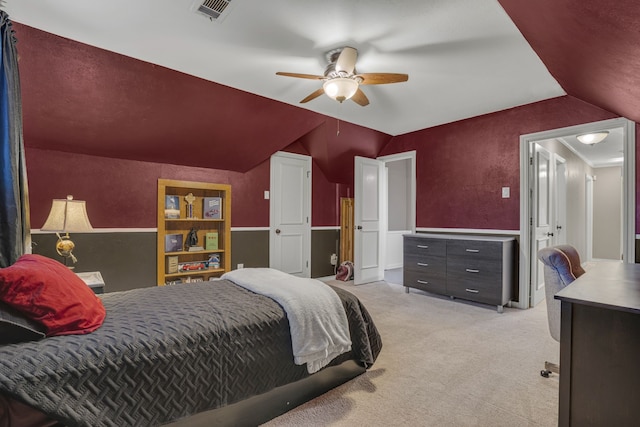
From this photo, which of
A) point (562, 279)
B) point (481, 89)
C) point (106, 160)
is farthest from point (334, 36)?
point (106, 160)

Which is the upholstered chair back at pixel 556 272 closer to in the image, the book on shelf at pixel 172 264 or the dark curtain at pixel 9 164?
the dark curtain at pixel 9 164

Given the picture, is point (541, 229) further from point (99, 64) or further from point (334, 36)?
point (99, 64)

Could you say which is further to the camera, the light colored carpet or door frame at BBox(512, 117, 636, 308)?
door frame at BBox(512, 117, 636, 308)

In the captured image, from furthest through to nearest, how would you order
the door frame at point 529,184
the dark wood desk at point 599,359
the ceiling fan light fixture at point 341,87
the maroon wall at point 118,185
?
the maroon wall at point 118,185 < the door frame at point 529,184 < the ceiling fan light fixture at point 341,87 < the dark wood desk at point 599,359

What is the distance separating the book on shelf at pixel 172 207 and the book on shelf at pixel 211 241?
470 mm

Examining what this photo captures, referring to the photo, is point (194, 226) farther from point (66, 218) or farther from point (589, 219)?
point (589, 219)

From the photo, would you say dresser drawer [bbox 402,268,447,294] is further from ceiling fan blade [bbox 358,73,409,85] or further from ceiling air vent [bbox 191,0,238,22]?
ceiling air vent [bbox 191,0,238,22]

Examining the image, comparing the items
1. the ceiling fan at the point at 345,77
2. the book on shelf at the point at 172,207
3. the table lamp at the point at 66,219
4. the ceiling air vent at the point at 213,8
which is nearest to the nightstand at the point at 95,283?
the table lamp at the point at 66,219

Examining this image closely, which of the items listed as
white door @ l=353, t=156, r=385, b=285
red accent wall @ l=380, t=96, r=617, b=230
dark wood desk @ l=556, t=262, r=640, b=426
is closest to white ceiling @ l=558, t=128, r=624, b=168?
red accent wall @ l=380, t=96, r=617, b=230

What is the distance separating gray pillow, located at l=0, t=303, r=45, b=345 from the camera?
1.22 m

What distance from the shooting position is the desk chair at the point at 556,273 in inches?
73.1

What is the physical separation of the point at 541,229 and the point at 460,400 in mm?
2963

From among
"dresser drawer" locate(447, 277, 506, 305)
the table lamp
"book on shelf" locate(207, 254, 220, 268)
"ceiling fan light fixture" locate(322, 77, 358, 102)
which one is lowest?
"dresser drawer" locate(447, 277, 506, 305)

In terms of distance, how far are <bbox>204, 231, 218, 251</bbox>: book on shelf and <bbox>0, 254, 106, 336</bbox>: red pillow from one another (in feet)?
8.92
